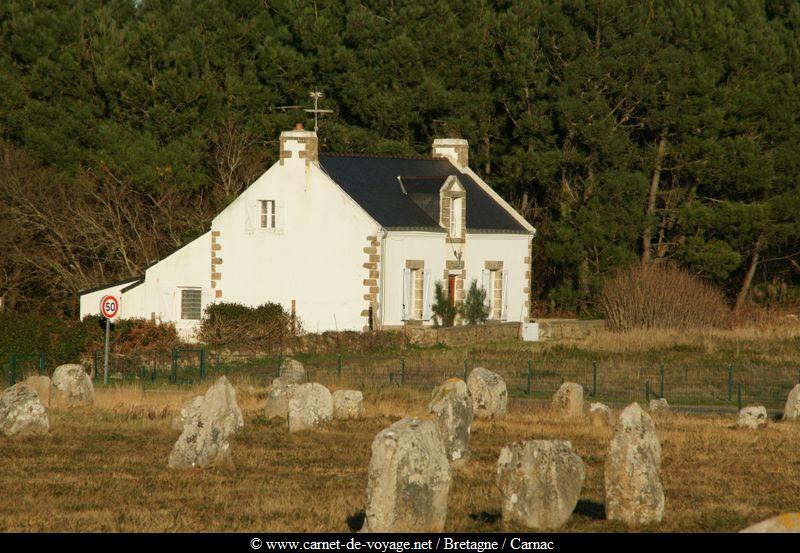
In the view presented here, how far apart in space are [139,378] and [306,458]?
1338cm

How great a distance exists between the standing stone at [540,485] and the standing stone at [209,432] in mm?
6164

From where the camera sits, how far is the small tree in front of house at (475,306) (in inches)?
1897

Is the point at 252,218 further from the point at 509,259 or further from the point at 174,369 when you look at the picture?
the point at 174,369

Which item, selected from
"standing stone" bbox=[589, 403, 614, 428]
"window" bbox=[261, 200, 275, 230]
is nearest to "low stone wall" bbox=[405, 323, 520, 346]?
"window" bbox=[261, 200, 275, 230]

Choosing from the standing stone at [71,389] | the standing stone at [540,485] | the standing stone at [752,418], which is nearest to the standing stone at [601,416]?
the standing stone at [752,418]

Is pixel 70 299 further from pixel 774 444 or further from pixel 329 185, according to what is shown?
pixel 774 444

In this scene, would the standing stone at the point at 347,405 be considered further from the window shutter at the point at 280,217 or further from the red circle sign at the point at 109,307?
the window shutter at the point at 280,217

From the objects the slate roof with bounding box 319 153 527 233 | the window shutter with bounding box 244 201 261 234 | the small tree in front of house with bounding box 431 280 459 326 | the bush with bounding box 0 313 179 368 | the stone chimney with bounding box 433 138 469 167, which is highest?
the stone chimney with bounding box 433 138 469 167

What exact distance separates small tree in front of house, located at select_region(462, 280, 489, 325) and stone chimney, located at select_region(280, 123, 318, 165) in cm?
674

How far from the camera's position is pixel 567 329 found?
49.7 m

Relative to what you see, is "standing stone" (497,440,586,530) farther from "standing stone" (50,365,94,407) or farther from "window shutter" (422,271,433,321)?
"window shutter" (422,271,433,321)

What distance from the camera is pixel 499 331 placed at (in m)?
48.1

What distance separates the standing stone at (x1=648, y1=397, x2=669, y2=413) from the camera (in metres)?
30.5

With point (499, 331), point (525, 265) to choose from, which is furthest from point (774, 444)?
point (525, 265)
